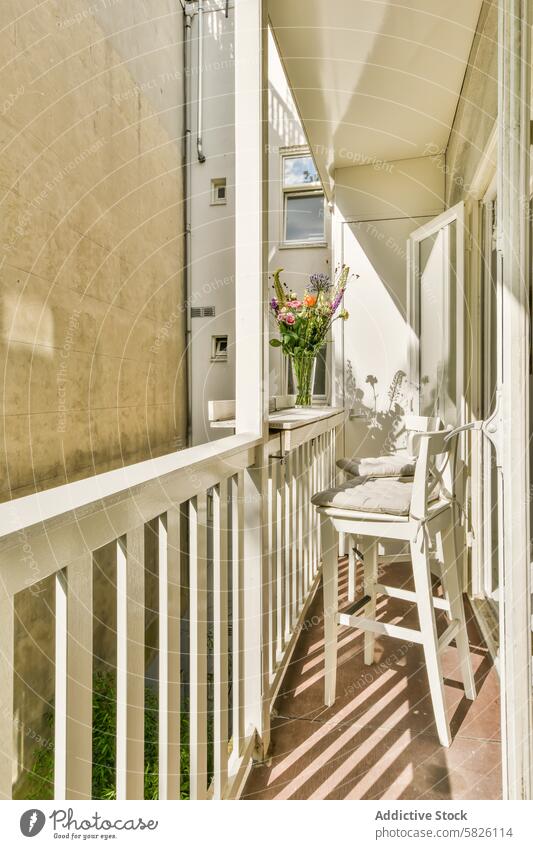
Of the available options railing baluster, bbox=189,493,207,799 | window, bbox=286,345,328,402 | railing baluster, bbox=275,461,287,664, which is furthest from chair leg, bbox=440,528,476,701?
window, bbox=286,345,328,402

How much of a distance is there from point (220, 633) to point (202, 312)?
520 cm

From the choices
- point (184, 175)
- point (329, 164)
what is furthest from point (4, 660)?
point (184, 175)

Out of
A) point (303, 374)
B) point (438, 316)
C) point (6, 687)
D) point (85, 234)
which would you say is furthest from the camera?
point (85, 234)

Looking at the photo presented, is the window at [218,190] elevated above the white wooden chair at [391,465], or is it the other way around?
the window at [218,190]

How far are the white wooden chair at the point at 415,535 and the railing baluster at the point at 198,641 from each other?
2.07ft

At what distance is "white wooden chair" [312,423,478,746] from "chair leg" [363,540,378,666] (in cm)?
6

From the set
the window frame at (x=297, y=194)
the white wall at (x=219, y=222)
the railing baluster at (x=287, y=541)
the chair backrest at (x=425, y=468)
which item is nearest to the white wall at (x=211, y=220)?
the white wall at (x=219, y=222)

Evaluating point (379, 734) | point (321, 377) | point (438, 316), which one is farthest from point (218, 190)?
point (379, 734)

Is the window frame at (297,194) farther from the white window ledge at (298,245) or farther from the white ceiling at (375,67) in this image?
the white ceiling at (375,67)

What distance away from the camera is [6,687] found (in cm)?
47

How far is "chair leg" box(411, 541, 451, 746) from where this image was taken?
4.71 ft

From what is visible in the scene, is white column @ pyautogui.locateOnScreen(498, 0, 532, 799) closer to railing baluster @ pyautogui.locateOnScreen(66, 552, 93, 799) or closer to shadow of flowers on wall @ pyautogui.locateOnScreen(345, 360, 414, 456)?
railing baluster @ pyautogui.locateOnScreen(66, 552, 93, 799)

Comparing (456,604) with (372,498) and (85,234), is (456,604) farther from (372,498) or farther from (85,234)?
(85,234)

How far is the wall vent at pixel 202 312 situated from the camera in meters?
5.89
